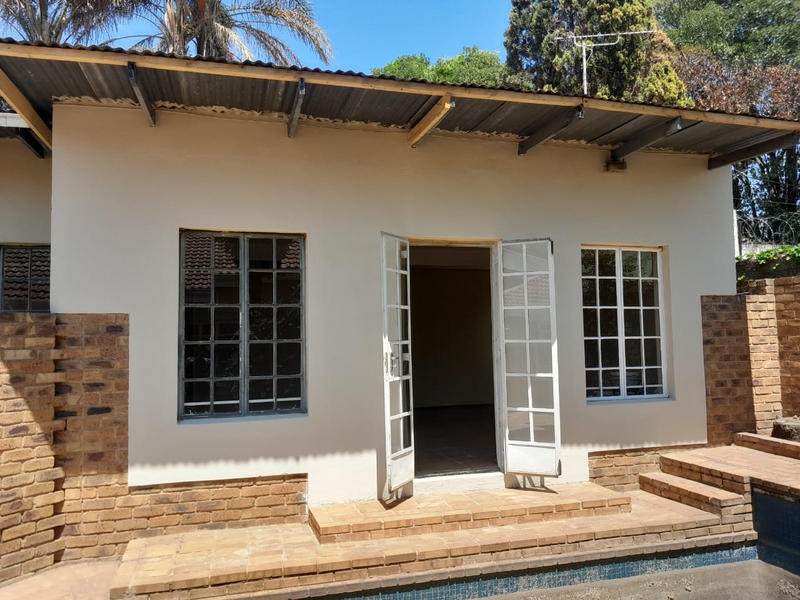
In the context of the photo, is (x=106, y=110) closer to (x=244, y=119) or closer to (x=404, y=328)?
(x=244, y=119)

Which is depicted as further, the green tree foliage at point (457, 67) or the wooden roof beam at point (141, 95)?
the green tree foliage at point (457, 67)

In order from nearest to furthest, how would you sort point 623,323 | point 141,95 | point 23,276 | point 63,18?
point 141,95
point 23,276
point 623,323
point 63,18

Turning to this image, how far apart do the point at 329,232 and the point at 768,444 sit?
4.91 metres

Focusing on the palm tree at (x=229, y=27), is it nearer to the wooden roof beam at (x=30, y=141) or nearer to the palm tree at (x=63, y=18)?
the palm tree at (x=63, y=18)

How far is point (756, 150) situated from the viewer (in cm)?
607

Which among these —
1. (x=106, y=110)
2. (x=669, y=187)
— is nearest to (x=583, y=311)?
(x=669, y=187)

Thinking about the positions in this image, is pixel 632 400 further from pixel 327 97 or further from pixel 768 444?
pixel 327 97

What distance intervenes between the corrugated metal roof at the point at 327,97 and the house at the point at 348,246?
0.08 feet

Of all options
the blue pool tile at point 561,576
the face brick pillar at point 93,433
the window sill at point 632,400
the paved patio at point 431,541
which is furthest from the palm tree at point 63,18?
the blue pool tile at point 561,576

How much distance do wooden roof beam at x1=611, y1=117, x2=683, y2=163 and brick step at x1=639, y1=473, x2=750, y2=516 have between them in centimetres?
319

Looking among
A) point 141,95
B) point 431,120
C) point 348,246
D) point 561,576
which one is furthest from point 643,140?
point 141,95

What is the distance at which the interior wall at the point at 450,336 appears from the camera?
1055 centimetres

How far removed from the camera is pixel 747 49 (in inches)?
724

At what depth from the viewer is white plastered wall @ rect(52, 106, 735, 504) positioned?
4.74 meters
